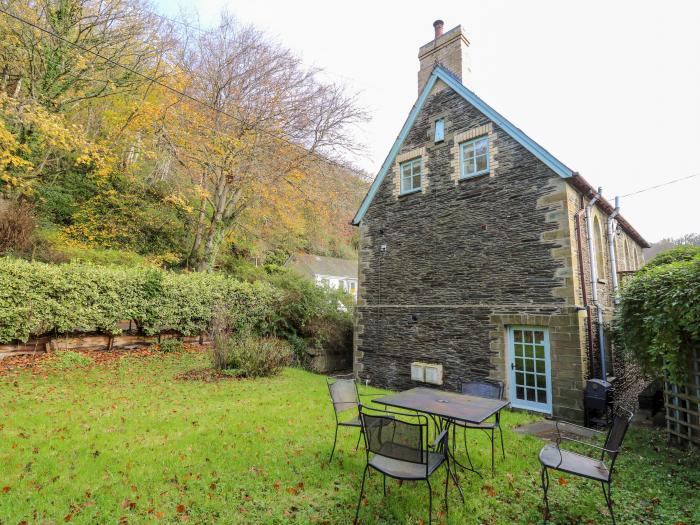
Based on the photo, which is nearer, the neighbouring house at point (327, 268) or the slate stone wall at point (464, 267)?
the slate stone wall at point (464, 267)

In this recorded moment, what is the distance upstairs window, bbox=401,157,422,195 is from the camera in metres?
11.4

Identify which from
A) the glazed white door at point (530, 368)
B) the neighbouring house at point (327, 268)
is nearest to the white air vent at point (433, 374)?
the glazed white door at point (530, 368)

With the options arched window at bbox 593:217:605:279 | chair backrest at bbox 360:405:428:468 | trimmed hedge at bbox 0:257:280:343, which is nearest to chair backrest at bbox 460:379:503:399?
chair backrest at bbox 360:405:428:468

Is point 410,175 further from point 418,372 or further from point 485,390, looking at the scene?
point 485,390

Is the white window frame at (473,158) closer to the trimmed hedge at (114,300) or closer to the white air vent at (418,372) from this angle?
the white air vent at (418,372)

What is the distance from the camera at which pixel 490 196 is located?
31.7 feet

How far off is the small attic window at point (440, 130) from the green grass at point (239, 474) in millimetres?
7943

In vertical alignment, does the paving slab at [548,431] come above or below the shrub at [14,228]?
below

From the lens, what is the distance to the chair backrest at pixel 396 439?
3.38 m

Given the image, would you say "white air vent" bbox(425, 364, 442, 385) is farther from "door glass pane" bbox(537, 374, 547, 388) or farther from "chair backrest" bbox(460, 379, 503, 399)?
"chair backrest" bbox(460, 379, 503, 399)

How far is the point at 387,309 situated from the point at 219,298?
6.67 m

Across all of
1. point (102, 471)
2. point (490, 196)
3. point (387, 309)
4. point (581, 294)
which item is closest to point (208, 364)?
point (387, 309)

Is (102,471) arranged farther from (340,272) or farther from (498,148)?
(340,272)

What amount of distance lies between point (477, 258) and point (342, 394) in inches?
233
